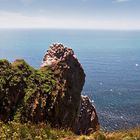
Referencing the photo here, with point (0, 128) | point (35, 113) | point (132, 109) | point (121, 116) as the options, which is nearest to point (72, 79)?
point (35, 113)

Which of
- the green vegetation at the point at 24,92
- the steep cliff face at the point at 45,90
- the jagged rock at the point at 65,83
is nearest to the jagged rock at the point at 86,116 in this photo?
the jagged rock at the point at 65,83

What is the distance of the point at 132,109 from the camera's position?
19188cm

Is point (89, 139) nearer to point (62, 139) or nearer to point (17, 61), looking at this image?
point (62, 139)

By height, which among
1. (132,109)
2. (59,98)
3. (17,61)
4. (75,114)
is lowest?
(132,109)

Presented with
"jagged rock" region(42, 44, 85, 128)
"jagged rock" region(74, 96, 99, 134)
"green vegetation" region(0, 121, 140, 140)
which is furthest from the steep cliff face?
"jagged rock" region(74, 96, 99, 134)

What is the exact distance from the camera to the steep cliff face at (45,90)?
23984 mm

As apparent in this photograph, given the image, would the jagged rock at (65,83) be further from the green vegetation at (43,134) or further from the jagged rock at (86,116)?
the green vegetation at (43,134)

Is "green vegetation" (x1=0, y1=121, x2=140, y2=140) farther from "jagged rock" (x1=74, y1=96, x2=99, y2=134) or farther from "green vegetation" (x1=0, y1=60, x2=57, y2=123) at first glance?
"jagged rock" (x1=74, y1=96, x2=99, y2=134)

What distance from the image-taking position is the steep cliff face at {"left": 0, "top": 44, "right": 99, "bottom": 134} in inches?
944

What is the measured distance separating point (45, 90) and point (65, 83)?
275 centimetres

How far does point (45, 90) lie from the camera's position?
26.1m

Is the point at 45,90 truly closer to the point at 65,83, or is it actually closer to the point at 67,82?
the point at 65,83

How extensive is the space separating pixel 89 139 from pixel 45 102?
1092 centimetres

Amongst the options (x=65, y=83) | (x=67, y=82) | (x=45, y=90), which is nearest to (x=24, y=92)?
(x=45, y=90)
